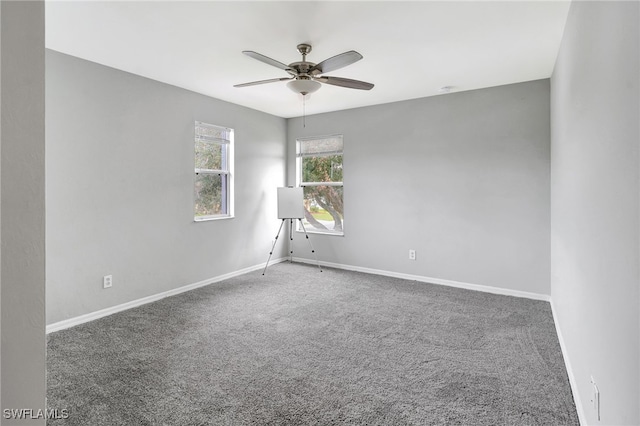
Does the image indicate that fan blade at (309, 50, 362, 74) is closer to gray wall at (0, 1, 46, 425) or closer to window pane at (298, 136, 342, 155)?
gray wall at (0, 1, 46, 425)

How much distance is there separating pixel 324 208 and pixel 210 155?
2088 mm

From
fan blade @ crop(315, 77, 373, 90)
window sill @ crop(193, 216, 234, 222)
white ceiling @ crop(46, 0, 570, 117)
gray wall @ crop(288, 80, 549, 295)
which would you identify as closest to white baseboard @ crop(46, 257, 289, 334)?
window sill @ crop(193, 216, 234, 222)

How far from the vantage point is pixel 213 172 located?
15.9 ft

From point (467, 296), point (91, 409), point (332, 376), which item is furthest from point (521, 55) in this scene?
point (91, 409)

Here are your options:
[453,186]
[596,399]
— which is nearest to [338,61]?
[596,399]

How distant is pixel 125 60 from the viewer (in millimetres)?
3379

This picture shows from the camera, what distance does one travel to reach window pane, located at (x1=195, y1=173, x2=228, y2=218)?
4.72m

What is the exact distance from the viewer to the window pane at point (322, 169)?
5746mm

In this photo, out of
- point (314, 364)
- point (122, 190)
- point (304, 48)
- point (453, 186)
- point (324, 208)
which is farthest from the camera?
point (324, 208)

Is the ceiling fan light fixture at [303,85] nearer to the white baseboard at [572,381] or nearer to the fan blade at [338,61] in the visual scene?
the fan blade at [338,61]

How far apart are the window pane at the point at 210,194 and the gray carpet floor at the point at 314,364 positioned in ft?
4.12

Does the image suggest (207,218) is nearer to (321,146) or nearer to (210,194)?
(210,194)

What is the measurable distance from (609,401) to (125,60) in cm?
425

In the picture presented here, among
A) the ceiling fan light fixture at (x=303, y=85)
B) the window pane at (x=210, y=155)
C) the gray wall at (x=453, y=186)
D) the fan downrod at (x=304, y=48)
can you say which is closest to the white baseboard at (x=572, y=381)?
the gray wall at (x=453, y=186)
